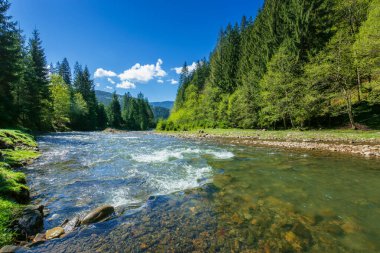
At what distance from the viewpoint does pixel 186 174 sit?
8.98m

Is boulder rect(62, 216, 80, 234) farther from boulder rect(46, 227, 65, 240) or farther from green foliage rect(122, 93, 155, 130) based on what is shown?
green foliage rect(122, 93, 155, 130)

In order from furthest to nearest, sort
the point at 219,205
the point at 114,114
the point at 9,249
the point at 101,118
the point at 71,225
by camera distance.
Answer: the point at 114,114 → the point at 101,118 → the point at 219,205 → the point at 71,225 → the point at 9,249

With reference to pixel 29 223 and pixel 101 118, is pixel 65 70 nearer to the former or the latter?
pixel 101 118

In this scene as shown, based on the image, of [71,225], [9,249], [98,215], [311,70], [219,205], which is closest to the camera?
[9,249]

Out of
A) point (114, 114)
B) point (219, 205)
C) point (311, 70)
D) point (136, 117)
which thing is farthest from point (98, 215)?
point (136, 117)

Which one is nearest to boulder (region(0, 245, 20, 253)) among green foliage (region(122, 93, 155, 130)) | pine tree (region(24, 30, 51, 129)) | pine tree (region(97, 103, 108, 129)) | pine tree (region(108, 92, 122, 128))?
pine tree (region(24, 30, 51, 129))

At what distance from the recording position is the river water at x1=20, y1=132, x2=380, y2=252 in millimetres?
3883

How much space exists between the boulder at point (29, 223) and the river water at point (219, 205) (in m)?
0.24

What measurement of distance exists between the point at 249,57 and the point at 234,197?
3891 cm

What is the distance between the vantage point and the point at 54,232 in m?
4.22

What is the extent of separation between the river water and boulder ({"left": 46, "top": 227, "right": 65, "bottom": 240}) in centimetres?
24

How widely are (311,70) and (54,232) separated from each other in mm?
24466

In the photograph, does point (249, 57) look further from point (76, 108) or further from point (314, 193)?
point (76, 108)

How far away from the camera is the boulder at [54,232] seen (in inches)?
162
